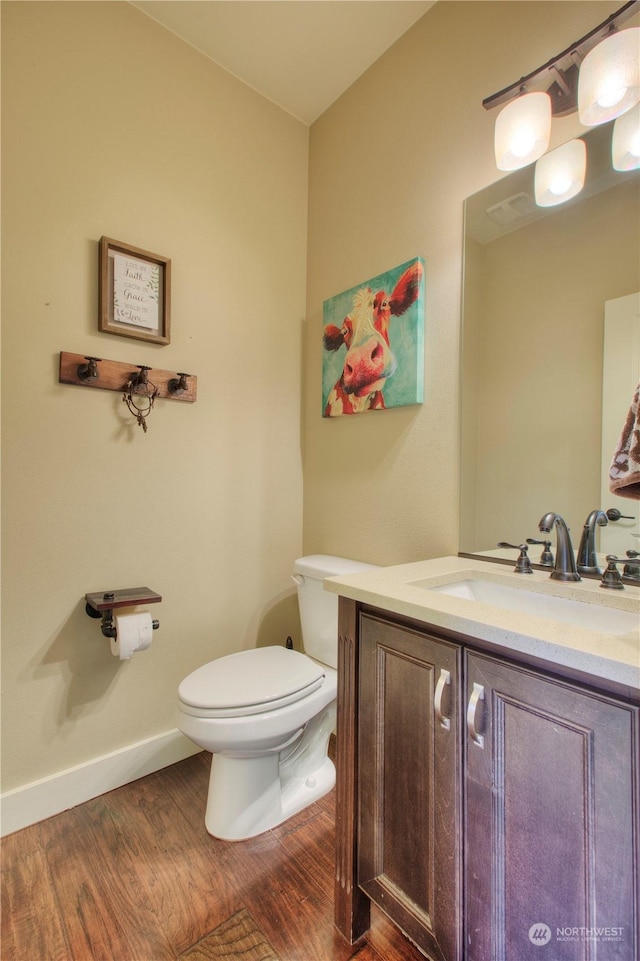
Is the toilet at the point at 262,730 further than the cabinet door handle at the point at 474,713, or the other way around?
the toilet at the point at 262,730

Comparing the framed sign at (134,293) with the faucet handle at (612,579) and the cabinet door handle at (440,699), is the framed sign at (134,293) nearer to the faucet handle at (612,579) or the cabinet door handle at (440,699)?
the cabinet door handle at (440,699)

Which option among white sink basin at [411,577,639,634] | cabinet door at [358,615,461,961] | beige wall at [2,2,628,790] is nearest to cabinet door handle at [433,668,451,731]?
cabinet door at [358,615,461,961]

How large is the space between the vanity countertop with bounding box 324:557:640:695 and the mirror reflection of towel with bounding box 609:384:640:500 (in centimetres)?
23

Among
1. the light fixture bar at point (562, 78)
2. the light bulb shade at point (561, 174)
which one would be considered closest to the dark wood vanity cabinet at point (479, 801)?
the light bulb shade at point (561, 174)

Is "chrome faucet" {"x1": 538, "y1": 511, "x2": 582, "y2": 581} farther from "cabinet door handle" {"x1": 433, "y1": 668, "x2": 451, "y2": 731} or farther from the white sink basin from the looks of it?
"cabinet door handle" {"x1": 433, "y1": 668, "x2": 451, "y2": 731}

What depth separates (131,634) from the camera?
4.56 ft

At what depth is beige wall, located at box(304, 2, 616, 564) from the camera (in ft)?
4.32

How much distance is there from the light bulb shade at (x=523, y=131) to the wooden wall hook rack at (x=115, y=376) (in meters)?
1.25

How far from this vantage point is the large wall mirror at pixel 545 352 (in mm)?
1063

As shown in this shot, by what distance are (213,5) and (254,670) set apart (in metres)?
2.34

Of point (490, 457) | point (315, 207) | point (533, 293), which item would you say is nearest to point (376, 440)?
point (490, 457)

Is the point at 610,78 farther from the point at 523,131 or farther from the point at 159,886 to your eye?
the point at 159,886

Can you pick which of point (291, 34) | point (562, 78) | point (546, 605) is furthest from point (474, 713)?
point (291, 34)

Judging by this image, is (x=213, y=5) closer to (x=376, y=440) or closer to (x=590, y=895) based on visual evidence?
(x=376, y=440)
